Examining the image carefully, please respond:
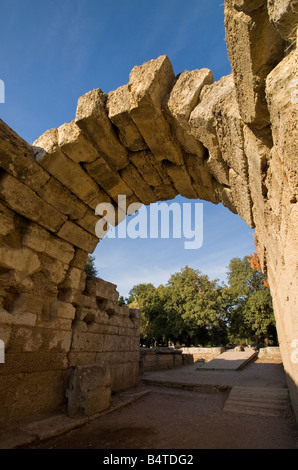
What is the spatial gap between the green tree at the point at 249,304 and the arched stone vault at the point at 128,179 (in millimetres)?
22085

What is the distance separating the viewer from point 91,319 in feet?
18.6

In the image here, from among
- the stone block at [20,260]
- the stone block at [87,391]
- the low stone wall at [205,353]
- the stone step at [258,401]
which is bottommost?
the low stone wall at [205,353]

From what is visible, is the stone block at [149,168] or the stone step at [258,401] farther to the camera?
the stone step at [258,401]

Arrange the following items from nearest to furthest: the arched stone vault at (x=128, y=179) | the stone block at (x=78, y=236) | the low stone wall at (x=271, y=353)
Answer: the arched stone vault at (x=128, y=179)
the stone block at (x=78, y=236)
the low stone wall at (x=271, y=353)

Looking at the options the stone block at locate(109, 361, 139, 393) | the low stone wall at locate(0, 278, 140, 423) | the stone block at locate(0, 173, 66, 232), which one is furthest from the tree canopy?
the stone block at locate(0, 173, 66, 232)

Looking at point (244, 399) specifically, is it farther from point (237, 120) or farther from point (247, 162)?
point (237, 120)

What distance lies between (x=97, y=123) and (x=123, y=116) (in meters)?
0.42

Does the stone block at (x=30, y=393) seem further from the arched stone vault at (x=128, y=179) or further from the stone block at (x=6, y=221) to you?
the stone block at (x=6, y=221)

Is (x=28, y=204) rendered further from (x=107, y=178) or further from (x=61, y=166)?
(x=107, y=178)

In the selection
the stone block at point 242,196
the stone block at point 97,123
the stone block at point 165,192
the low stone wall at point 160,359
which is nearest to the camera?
the stone block at point 242,196

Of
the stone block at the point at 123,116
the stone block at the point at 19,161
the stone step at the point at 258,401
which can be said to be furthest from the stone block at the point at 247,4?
the stone step at the point at 258,401

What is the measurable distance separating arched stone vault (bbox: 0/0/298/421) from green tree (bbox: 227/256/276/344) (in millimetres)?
22085

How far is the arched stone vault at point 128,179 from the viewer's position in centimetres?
184

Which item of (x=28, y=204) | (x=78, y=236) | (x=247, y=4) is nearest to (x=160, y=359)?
(x=78, y=236)
